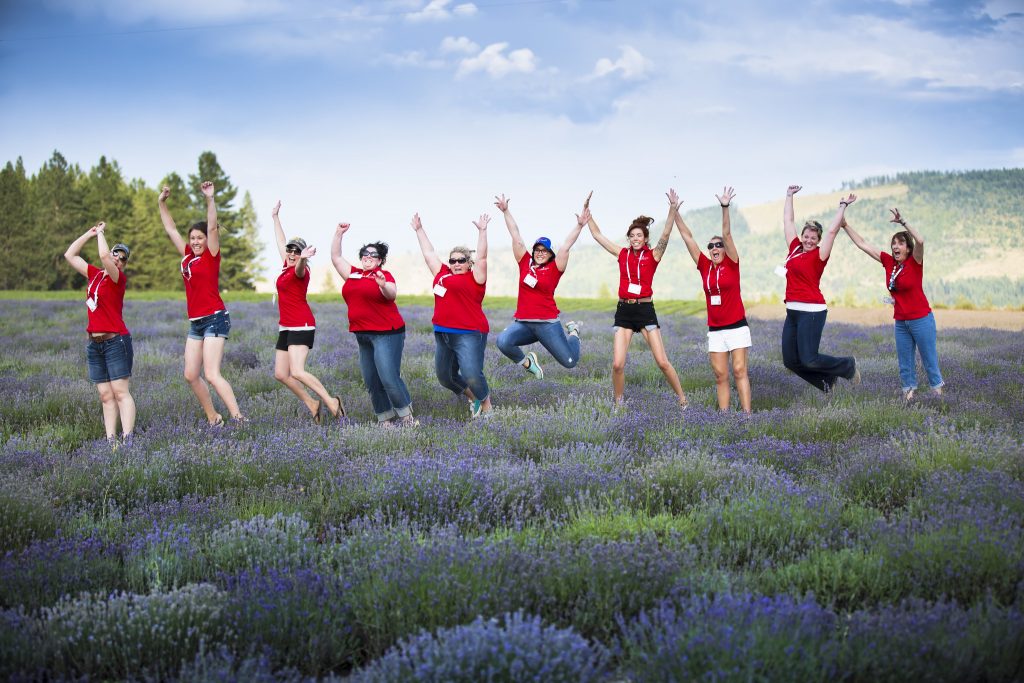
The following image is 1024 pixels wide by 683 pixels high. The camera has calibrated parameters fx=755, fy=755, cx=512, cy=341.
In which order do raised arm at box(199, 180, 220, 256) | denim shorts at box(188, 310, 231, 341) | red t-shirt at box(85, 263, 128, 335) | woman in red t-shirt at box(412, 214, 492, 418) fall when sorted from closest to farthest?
red t-shirt at box(85, 263, 128, 335)
raised arm at box(199, 180, 220, 256)
denim shorts at box(188, 310, 231, 341)
woman in red t-shirt at box(412, 214, 492, 418)

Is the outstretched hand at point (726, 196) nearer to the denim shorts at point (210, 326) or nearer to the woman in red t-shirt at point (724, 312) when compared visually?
the woman in red t-shirt at point (724, 312)

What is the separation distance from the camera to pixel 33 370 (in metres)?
10.2

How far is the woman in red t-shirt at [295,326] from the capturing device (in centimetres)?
732

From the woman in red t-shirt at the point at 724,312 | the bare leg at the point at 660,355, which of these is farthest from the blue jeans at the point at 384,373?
the woman in red t-shirt at the point at 724,312

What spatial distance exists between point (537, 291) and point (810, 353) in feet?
9.52

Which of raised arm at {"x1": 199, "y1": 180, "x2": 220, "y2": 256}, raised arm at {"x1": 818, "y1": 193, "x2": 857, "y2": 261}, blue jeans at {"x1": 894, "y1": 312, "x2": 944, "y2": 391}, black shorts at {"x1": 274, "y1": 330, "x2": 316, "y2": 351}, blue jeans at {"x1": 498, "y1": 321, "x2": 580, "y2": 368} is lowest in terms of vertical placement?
blue jeans at {"x1": 894, "y1": 312, "x2": 944, "y2": 391}

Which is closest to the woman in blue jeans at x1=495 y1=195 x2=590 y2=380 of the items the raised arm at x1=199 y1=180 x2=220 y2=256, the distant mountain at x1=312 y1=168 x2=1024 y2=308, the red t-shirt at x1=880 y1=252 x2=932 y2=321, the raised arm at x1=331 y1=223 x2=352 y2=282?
the raised arm at x1=331 y1=223 x2=352 y2=282

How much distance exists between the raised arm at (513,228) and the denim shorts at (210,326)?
2.88 m

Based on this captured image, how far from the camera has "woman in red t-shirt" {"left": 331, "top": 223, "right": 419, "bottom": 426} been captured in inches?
270

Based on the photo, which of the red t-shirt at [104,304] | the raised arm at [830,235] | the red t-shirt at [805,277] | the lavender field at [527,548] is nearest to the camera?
the lavender field at [527,548]

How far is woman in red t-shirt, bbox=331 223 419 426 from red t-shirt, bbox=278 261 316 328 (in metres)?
0.62

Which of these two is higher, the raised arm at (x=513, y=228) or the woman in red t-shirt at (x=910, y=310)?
the raised arm at (x=513, y=228)

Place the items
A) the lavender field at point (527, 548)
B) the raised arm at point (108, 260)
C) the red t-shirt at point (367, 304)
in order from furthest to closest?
the red t-shirt at point (367, 304), the raised arm at point (108, 260), the lavender field at point (527, 548)

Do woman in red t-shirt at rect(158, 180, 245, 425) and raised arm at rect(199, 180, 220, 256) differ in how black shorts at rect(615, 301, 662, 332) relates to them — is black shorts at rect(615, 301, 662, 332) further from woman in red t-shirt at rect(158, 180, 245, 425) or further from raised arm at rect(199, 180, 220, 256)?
raised arm at rect(199, 180, 220, 256)
